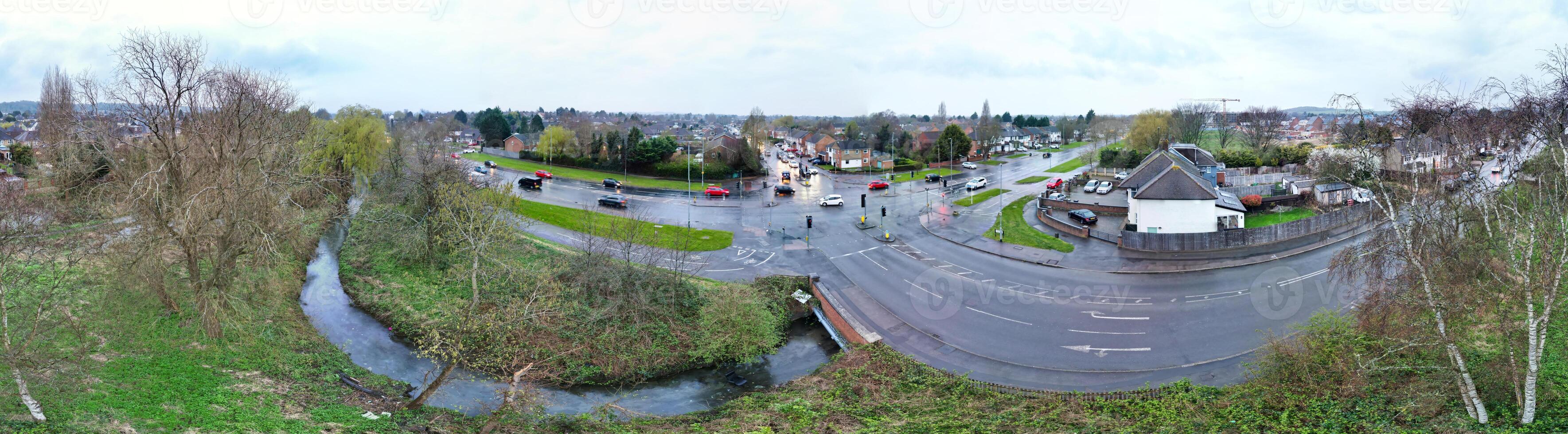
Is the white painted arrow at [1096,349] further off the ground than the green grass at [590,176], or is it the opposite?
the green grass at [590,176]

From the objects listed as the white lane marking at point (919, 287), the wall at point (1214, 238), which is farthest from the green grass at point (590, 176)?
the wall at point (1214, 238)

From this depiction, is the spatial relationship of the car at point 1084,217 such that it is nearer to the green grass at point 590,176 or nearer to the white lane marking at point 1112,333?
the white lane marking at point 1112,333

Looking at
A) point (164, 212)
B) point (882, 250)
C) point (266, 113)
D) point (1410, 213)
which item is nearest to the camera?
point (1410, 213)

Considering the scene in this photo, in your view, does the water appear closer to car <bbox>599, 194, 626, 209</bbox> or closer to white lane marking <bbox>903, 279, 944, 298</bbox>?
white lane marking <bbox>903, 279, 944, 298</bbox>

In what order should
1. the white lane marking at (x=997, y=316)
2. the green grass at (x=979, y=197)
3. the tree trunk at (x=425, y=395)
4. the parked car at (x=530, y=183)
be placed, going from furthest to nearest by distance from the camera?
the parked car at (x=530, y=183)
the green grass at (x=979, y=197)
the white lane marking at (x=997, y=316)
the tree trunk at (x=425, y=395)

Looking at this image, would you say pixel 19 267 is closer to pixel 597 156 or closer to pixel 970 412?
pixel 970 412

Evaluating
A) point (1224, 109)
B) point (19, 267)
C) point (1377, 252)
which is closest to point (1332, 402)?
point (1377, 252)

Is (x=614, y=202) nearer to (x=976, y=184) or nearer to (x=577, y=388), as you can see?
(x=976, y=184)
